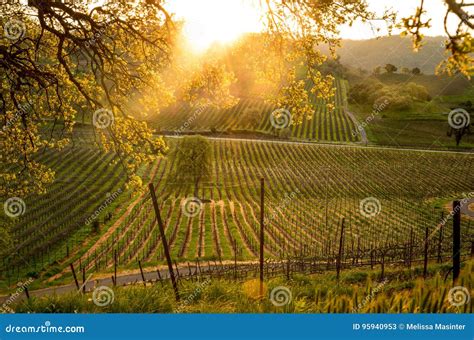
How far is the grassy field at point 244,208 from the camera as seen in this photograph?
1404 inches

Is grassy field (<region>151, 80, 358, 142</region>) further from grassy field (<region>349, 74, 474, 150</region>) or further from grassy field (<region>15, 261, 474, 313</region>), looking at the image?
grassy field (<region>15, 261, 474, 313</region>)

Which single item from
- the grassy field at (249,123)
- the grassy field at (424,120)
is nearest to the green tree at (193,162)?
the grassy field at (249,123)

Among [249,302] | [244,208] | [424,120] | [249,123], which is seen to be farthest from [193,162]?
[424,120]

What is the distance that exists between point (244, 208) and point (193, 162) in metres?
18.1

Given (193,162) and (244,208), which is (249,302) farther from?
(193,162)

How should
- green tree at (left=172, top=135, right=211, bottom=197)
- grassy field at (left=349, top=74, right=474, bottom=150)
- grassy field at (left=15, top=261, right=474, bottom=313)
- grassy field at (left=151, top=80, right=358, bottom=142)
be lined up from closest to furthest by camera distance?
grassy field at (left=15, top=261, right=474, bottom=313), green tree at (left=172, top=135, right=211, bottom=197), grassy field at (left=349, top=74, right=474, bottom=150), grassy field at (left=151, top=80, right=358, bottom=142)

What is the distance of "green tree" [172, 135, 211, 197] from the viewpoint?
222 ft

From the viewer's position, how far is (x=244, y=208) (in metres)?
53.4

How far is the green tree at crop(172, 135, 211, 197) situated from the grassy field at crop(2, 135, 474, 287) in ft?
7.14

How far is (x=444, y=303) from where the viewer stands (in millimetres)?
5727

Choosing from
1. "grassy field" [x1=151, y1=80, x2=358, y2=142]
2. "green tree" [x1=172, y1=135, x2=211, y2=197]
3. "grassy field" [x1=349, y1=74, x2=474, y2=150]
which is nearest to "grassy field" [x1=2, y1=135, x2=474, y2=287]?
"green tree" [x1=172, y1=135, x2=211, y2=197]

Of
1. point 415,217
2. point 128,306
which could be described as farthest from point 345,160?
point 128,306

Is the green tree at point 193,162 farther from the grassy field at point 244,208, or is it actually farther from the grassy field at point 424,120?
the grassy field at point 424,120

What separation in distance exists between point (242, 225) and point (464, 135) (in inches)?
3044
